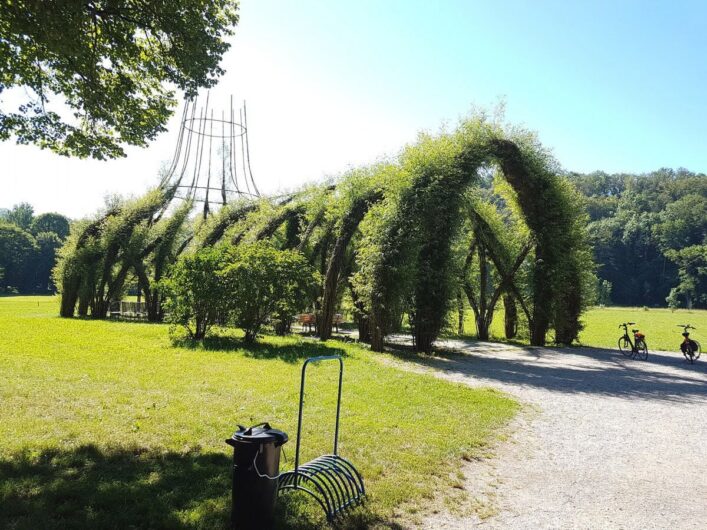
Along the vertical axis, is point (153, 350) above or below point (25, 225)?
below

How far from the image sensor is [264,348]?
499 inches

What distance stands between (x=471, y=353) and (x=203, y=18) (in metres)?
11.5

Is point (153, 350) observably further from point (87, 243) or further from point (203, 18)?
point (87, 243)

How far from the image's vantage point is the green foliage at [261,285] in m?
13.2

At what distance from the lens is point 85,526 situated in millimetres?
3299

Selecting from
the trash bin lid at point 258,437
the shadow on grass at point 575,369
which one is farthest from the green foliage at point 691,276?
the trash bin lid at point 258,437

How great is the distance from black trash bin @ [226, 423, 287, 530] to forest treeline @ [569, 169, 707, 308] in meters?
73.7

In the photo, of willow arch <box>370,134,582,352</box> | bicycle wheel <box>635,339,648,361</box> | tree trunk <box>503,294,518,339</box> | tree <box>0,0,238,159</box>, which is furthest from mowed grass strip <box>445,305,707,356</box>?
tree <box>0,0,238,159</box>

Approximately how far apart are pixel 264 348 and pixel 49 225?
308ft

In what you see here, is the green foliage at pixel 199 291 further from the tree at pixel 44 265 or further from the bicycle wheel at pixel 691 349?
the tree at pixel 44 265

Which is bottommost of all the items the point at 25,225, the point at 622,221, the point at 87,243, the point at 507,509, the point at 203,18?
the point at 507,509

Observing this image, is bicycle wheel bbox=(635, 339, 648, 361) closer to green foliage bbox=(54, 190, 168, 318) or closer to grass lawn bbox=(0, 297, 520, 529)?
grass lawn bbox=(0, 297, 520, 529)

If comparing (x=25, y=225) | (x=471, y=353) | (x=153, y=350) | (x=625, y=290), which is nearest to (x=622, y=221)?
(x=625, y=290)

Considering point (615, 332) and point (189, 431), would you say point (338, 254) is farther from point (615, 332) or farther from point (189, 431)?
point (615, 332)
